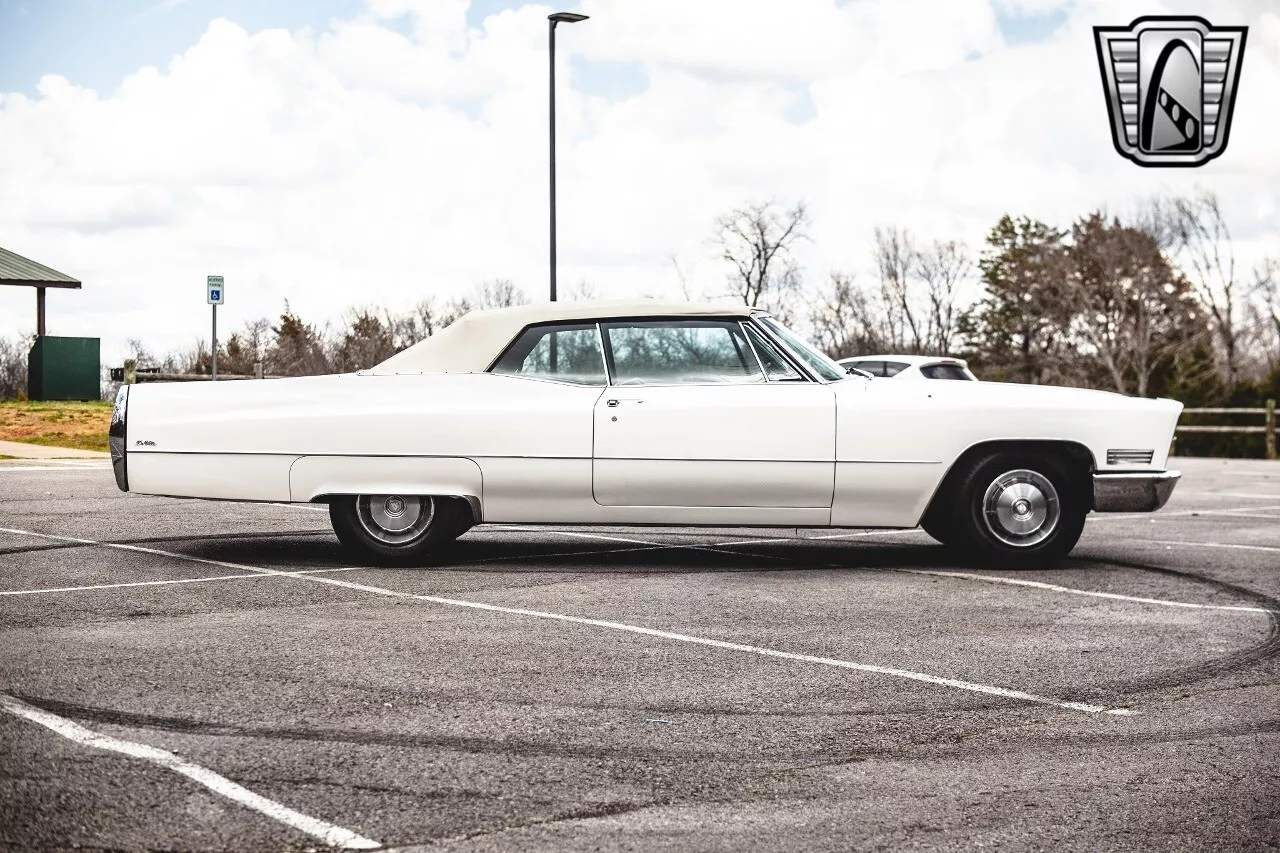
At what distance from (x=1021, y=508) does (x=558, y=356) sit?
2917 millimetres

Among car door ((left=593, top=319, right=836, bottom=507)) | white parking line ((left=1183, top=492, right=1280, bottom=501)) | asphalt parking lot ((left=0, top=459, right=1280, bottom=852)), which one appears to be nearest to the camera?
asphalt parking lot ((left=0, top=459, right=1280, bottom=852))

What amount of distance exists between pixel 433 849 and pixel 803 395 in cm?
550

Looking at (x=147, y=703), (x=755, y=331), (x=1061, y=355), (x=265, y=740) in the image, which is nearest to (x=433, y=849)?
(x=265, y=740)

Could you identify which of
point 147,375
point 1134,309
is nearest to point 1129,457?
point 147,375

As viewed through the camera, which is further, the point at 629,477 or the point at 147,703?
the point at 629,477

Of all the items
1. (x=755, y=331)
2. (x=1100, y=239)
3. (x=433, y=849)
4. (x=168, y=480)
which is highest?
(x=1100, y=239)

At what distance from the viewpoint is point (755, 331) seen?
905cm

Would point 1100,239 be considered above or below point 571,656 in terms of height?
above

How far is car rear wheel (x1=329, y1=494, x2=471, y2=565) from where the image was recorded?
898 centimetres

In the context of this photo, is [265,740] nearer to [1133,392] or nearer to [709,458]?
[709,458]

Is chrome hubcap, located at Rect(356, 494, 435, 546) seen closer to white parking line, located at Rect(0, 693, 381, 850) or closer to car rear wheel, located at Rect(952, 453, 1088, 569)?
car rear wheel, located at Rect(952, 453, 1088, 569)

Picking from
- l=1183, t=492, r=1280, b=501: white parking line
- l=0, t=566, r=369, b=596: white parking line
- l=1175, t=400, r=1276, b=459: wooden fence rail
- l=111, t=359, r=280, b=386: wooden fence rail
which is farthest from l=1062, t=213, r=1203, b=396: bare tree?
l=0, t=566, r=369, b=596: white parking line

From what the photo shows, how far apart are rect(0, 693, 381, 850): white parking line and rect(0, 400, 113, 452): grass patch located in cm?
1954

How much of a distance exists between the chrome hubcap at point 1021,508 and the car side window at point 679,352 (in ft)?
5.18
